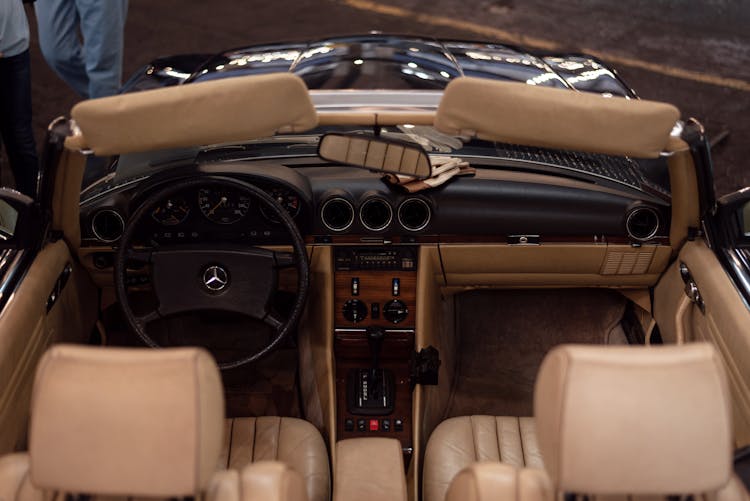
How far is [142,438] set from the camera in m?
1.50

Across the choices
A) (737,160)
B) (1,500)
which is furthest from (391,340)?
(737,160)

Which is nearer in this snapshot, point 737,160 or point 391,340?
point 391,340

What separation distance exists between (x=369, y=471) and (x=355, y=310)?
0.72m

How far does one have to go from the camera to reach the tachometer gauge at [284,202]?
2842 mm

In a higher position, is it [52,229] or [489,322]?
[52,229]

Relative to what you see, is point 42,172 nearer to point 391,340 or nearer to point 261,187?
point 261,187

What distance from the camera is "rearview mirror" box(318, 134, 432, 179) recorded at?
239 centimetres

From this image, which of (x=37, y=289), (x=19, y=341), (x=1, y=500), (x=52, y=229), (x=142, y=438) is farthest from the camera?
(x=52, y=229)

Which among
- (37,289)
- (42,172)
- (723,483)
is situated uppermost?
(42,172)

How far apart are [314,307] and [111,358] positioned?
5.30ft

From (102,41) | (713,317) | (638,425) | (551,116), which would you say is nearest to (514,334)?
(713,317)

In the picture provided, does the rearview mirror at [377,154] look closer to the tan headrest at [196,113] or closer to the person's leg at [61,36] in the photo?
the tan headrest at [196,113]

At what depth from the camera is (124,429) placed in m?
1.50

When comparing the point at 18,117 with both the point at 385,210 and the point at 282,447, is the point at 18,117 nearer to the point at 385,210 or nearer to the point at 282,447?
the point at 385,210
